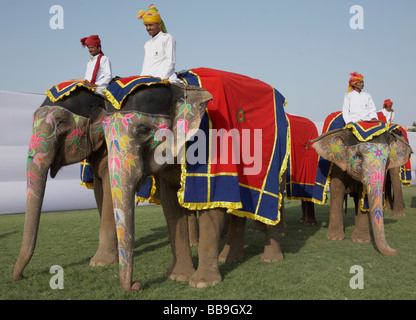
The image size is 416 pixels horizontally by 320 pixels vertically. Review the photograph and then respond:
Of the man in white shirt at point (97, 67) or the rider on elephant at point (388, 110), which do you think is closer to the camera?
the man in white shirt at point (97, 67)

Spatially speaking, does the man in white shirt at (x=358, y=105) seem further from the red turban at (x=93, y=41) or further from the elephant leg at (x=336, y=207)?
the red turban at (x=93, y=41)

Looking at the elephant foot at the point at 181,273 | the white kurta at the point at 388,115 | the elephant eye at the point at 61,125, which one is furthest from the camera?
the white kurta at the point at 388,115

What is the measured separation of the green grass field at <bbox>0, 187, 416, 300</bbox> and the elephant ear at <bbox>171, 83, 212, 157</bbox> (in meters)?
1.45

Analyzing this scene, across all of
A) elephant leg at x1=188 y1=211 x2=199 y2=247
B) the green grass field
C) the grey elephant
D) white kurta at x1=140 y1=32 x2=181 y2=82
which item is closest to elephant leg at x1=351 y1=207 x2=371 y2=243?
the green grass field

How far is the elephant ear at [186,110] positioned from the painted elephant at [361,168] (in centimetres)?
285

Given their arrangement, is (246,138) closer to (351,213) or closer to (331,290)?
(331,290)

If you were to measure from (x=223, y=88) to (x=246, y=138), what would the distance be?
25.1 inches

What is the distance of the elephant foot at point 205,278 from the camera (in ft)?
14.0

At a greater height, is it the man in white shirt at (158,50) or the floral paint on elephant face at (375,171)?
the man in white shirt at (158,50)

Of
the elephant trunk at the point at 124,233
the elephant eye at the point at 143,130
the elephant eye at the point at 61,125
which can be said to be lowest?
the elephant trunk at the point at 124,233

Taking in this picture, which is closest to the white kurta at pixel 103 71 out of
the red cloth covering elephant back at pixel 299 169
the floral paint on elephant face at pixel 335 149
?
the floral paint on elephant face at pixel 335 149

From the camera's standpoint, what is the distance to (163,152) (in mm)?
4109

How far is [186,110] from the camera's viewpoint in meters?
4.19

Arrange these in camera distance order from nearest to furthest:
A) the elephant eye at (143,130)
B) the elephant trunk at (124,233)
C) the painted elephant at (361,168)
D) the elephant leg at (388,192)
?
the elephant trunk at (124,233) → the elephant eye at (143,130) → the painted elephant at (361,168) → the elephant leg at (388,192)
